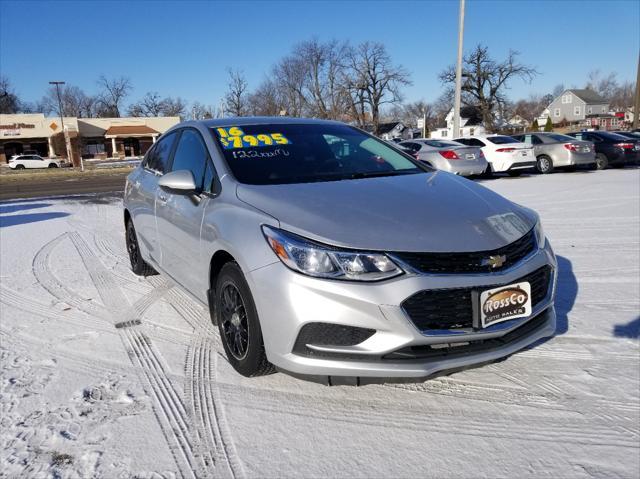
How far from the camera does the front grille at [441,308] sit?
2363 millimetres

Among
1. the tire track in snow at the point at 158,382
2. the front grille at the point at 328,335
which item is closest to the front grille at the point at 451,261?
the front grille at the point at 328,335

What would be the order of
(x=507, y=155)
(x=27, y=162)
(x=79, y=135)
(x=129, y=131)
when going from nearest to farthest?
(x=507, y=155) → (x=27, y=162) → (x=79, y=135) → (x=129, y=131)

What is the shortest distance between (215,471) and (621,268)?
14.9 ft

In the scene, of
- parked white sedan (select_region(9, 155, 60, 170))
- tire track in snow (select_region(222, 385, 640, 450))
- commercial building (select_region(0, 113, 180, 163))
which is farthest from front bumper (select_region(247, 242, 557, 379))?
commercial building (select_region(0, 113, 180, 163))

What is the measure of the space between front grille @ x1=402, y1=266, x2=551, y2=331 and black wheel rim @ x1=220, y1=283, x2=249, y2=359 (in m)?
0.95

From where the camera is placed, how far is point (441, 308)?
2.39 m

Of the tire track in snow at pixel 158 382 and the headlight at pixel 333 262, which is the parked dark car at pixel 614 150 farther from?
the headlight at pixel 333 262

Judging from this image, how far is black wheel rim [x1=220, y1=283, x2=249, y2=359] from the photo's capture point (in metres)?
2.90

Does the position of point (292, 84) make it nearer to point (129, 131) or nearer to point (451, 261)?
point (129, 131)

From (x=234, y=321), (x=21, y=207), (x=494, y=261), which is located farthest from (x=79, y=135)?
(x=494, y=261)

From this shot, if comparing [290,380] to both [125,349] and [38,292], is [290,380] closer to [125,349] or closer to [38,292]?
[125,349]

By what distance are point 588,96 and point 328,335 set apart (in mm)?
118907

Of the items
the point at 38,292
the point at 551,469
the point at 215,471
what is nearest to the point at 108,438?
the point at 215,471

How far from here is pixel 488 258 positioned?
251 cm
